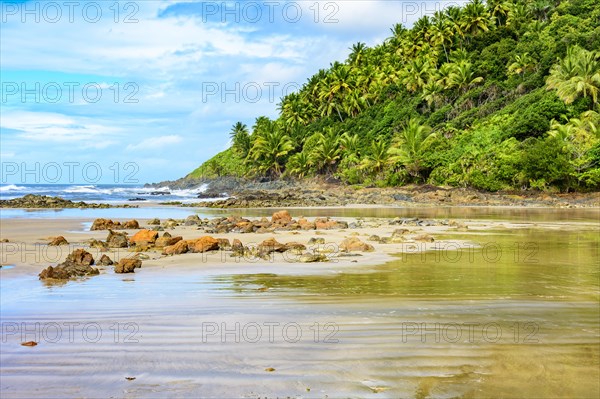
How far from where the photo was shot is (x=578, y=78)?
44.5m

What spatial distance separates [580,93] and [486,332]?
46.1 metres

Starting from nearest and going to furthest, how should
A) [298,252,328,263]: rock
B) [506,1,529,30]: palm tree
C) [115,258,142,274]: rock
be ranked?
[115,258,142,274]: rock
[298,252,328,263]: rock
[506,1,529,30]: palm tree

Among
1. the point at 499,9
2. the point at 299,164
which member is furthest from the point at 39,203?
the point at 499,9

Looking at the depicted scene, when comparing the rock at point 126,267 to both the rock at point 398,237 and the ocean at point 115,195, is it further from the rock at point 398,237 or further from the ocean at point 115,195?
the ocean at point 115,195

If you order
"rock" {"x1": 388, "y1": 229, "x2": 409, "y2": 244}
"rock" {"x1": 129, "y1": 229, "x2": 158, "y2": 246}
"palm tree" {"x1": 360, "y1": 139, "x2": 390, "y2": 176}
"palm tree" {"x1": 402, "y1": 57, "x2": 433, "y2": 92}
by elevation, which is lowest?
"rock" {"x1": 388, "y1": 229, "x2": 409, "y2": 244}

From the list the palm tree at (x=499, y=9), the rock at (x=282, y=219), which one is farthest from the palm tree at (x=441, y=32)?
the rock at (x=282, y=219)

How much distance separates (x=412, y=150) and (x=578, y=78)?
1488 cm

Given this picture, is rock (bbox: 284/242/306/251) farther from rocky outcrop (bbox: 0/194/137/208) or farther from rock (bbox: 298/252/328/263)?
rocky outcrop (bbox: 0/194/137/208)

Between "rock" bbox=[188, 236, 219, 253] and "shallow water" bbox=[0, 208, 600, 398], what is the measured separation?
2.93 m

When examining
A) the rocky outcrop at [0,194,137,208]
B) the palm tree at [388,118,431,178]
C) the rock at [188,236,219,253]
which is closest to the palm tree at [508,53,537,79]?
the palm tree at [388,118,431,178]

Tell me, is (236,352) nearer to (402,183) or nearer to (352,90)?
(402,183)

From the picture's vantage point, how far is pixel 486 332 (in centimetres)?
563

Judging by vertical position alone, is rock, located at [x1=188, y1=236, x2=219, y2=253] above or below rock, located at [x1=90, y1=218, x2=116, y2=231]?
below

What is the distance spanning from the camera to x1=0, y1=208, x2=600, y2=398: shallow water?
13.8 ft
